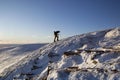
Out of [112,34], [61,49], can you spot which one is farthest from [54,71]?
[112,34]

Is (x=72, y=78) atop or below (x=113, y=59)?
below

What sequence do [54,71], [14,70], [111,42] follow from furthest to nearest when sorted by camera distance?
1. [14,70]
2. [111,42]
3. [54,71]

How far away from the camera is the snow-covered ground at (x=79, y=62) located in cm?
1646

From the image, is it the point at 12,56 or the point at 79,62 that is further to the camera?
the point at 12,56

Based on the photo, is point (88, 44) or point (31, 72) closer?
point (31, 72)

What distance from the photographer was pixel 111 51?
18.5 m

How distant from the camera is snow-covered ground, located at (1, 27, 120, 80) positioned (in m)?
16.5

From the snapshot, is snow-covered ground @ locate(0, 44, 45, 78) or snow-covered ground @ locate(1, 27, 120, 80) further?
snow-covered ground @ locate(0, 44, 45, 78)

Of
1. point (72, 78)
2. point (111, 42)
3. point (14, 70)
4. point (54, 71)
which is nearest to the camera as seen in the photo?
point (72, 78)

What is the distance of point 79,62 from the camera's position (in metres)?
18.9

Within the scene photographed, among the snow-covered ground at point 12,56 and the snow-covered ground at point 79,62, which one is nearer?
the snow-covered ground at point 79,62

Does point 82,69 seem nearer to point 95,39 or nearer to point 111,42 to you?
point 111,42

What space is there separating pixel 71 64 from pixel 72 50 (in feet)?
9.26

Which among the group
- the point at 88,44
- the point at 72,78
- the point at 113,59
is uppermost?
the point at 88,44
